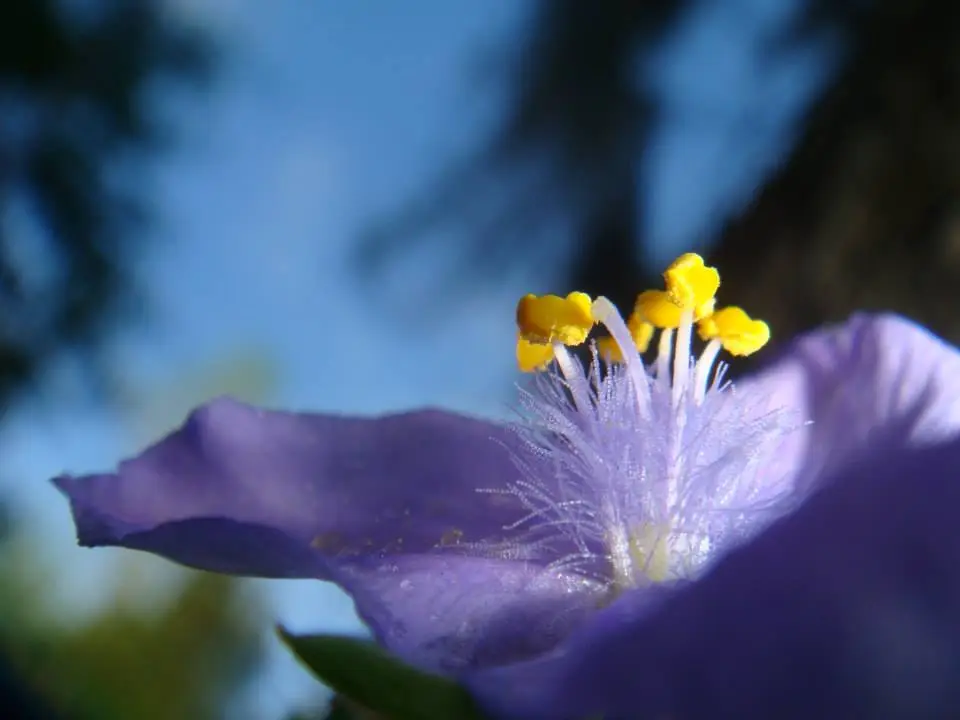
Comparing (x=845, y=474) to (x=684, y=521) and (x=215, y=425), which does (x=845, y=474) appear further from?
(x=215, y=425)

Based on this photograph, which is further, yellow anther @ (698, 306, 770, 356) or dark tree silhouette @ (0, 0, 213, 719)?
dark tree silhouette @ (0, 0, 213, 719)

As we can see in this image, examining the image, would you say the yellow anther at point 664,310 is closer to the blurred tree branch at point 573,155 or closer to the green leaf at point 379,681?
the green leaf at point 379,681

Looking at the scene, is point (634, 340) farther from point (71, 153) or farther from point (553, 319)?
point (71, 153)

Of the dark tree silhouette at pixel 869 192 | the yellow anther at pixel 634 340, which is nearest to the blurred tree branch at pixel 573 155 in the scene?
the dark tree silhouette at pixel 869 192

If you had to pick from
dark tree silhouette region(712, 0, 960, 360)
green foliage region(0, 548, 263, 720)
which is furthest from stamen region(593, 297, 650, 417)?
green foliage region(0, 548, 263, 720)

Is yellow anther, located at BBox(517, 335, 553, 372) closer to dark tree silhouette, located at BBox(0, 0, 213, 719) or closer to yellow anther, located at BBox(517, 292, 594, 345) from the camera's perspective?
yellow anther, located at BBox(517, 292, 594, 345)

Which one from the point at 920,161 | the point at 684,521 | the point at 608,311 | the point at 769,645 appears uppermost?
the point at 920,161

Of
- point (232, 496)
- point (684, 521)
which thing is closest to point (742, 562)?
point (684, 521)
